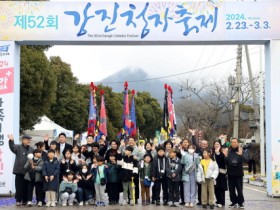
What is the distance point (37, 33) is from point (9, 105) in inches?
88.8

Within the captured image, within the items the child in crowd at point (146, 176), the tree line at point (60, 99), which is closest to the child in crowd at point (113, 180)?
the child in crowd at point (146, 176)

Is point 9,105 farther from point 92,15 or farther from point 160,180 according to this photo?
point 160,180

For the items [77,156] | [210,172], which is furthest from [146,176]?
[77,156]

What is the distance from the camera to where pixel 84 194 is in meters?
11.8

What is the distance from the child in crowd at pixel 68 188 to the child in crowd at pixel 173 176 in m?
2.47

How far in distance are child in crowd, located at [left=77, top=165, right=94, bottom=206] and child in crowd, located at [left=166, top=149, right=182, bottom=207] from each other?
6.89 ft

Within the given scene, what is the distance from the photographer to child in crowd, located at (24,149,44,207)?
1137 centimetres

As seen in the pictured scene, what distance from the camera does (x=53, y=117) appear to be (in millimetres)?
41344

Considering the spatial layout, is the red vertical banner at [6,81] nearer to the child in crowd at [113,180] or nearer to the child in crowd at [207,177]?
the child in crowd at [113,180]

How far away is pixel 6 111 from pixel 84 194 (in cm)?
338

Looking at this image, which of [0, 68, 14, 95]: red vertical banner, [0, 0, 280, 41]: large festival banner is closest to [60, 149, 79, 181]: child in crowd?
[0, 68, 14, 95]: red vertical banner

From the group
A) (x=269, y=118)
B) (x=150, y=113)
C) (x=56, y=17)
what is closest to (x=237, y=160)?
(x=269, y=118)

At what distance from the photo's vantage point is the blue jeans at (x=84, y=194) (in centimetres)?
1173

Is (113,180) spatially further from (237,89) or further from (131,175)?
(237,89)
